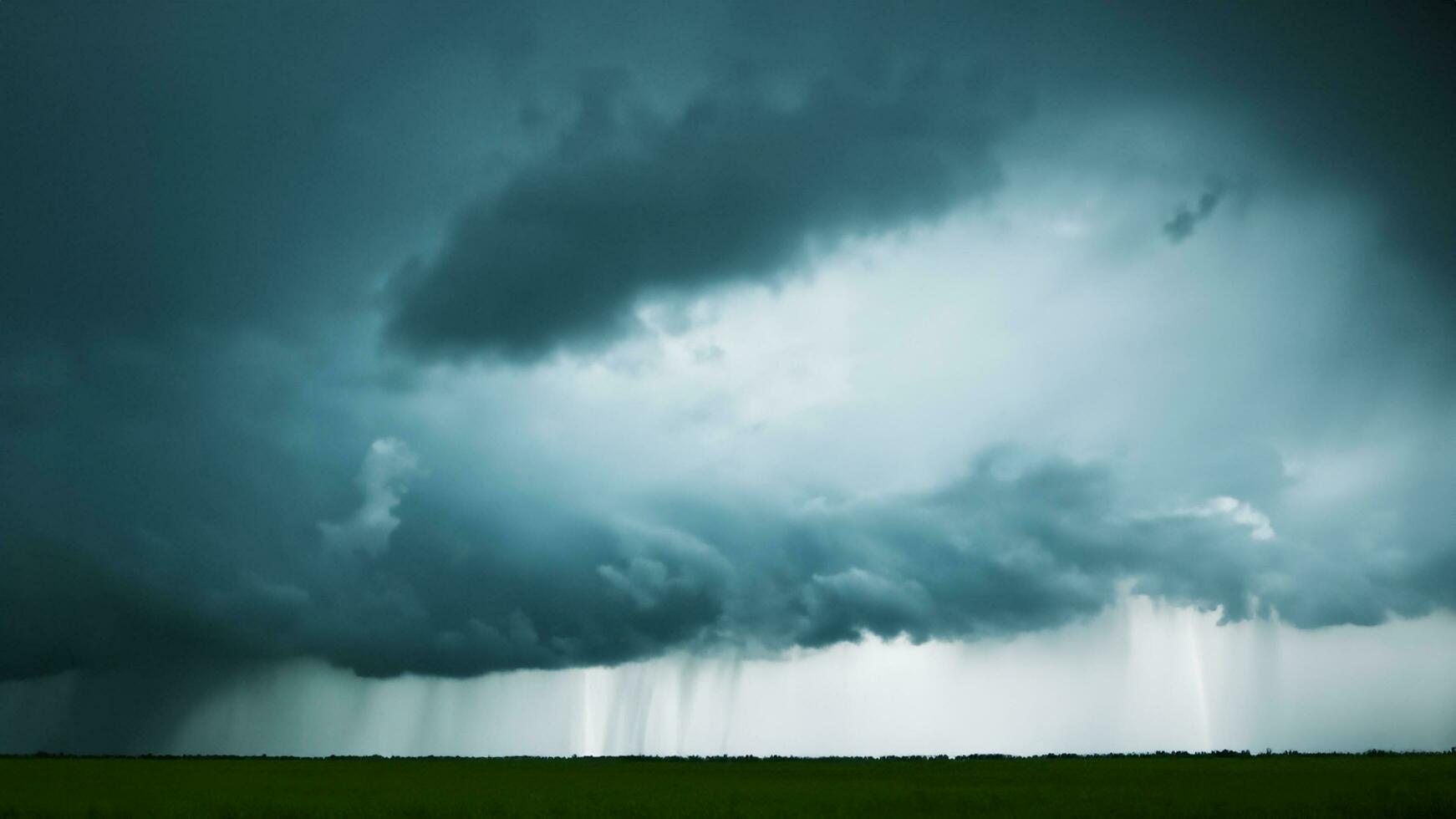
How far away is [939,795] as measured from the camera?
6625 centimetres

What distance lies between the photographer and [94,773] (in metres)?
112

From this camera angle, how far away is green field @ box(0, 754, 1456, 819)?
54969 mm

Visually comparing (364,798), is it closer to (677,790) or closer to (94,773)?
(677,790)

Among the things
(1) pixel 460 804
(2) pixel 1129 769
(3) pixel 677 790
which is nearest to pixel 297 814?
(1) pixel 460 804

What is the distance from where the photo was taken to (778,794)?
71875 millimetres

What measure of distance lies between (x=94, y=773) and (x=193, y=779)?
87.2ft

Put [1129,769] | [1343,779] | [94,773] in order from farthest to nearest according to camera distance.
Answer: [94,773]
[1129,769]
[1343,779]

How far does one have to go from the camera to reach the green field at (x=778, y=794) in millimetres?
54969

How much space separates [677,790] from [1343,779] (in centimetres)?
5047

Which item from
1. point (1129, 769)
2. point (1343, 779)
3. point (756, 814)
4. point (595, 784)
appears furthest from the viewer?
point (1129, 769)

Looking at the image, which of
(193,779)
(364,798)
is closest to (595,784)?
(364,798)

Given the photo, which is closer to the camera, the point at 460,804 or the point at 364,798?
the point at 460,804

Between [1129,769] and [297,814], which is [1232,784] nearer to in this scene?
[1129,769]

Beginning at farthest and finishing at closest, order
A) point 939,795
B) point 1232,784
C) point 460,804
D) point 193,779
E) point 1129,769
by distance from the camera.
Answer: point 1129,769
point 193,779
point 1232,784
point 939,795
point 460,804
